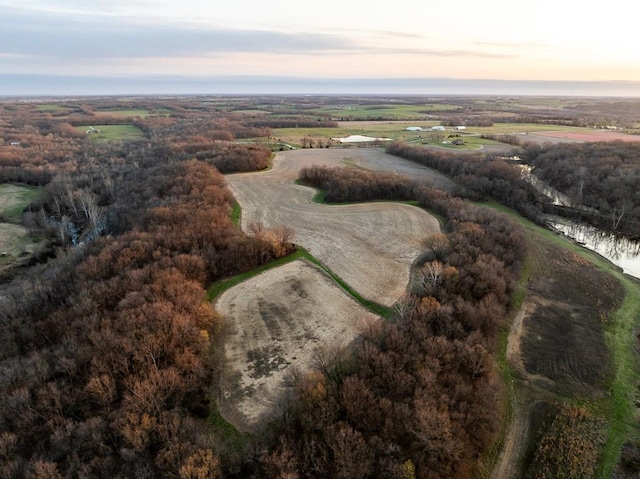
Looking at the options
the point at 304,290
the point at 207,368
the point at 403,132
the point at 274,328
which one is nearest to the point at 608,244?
the point at 304,290

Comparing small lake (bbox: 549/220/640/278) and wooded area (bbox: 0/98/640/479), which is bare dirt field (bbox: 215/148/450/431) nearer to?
wooded area (bbox: 0/98/640/479)

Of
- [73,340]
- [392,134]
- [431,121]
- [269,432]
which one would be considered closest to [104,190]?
[73,340]

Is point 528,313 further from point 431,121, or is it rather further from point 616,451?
point 431,121

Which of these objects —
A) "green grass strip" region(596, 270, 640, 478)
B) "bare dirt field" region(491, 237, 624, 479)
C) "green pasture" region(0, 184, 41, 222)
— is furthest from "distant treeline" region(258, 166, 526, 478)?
"green pasture" region(0, 184, 41, 222)

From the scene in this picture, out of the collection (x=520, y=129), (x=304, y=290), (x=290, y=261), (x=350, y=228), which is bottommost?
(x=304, y=290)

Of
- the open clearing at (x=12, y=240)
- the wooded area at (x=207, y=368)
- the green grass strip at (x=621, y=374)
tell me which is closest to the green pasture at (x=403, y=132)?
the wooded area at (x=207, y=368)

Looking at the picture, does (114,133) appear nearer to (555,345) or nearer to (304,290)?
(304,290)
